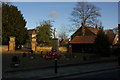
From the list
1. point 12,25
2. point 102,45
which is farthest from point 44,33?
point 102,45

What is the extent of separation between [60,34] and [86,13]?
106ft

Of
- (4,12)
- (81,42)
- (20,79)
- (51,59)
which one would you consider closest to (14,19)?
(4,12)

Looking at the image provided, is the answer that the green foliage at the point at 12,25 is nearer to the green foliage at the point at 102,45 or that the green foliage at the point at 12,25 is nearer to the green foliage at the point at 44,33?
the green foliage at the point at 44,33

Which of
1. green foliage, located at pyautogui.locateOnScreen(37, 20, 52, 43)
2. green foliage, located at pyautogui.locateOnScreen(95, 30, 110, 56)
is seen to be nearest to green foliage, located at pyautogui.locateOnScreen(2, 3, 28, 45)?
green foliage, located at pyautogui.locateOnScreen(37, 20, 52, 43)

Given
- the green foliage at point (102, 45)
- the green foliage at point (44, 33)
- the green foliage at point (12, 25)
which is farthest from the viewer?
the green foliage at point (44, 33)

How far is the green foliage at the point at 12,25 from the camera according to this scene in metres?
43.2

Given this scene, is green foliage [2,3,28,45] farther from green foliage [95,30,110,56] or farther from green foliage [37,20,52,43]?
green foliage [95,30,110,56]

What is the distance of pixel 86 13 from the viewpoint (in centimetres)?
4903

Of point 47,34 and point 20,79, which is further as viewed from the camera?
point 47,34

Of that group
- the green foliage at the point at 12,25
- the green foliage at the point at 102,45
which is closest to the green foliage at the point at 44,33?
the green foliage at the point at 12,25

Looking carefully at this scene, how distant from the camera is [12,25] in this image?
144 ft

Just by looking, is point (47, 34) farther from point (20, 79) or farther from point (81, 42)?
point (20, 79)

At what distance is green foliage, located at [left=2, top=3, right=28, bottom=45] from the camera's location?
4325 cm

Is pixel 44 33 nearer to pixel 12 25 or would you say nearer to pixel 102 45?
pixel 12 25
